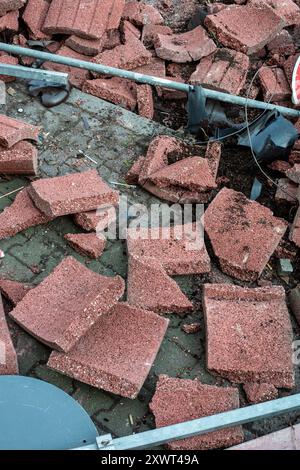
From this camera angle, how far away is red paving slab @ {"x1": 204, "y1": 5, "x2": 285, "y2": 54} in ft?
25.4

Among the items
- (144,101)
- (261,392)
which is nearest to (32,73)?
(144,101)

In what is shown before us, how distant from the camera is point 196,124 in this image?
22.8ft

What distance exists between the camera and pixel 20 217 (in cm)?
570

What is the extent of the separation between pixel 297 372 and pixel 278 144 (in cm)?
258

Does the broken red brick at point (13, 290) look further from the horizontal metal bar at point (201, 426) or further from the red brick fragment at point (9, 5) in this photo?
the red brick fragment at point (9, 5)

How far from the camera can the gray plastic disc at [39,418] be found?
13.7ft

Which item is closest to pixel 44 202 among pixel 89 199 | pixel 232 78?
pixel 89 199

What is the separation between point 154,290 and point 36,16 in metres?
4.22

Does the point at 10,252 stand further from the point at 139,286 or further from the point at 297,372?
the point at 297,372

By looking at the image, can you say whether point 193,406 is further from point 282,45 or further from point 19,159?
point 282,45

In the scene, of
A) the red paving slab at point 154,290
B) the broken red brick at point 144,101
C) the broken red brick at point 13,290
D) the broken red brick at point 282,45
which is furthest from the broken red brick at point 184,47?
the broken red brick at point 13,290

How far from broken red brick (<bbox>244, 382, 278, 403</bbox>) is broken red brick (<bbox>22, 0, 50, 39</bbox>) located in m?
5.10

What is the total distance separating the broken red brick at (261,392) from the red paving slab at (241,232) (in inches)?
45.4
